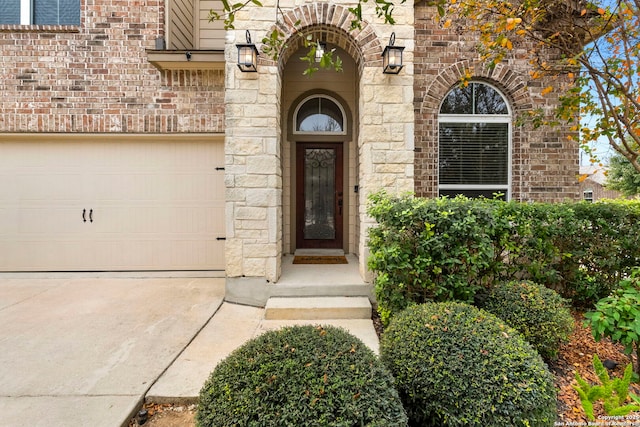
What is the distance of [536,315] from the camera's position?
8.50 ft

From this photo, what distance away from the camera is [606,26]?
11.8 ft

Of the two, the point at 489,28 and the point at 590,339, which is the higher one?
the point at 489,28

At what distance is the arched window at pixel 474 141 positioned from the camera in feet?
16.4

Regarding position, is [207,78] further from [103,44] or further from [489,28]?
[489,28]

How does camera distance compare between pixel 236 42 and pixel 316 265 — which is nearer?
pixel 236 42

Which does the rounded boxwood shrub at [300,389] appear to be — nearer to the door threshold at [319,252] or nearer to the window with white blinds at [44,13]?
the door threshold at [319,252]

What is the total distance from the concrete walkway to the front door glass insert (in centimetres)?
202

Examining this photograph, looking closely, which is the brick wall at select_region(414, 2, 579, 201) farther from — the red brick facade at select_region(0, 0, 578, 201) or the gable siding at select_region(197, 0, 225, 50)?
the gable siding at select_region(197, 0, 225, 50)

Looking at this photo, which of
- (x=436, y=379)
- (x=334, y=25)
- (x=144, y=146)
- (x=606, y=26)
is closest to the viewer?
(x=436, y=379)

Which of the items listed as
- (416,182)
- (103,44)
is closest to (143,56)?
(103,44)

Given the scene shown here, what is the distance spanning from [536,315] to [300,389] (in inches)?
87.6

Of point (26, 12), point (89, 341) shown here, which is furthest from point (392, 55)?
point (26, 12)

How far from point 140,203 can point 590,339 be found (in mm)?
6166

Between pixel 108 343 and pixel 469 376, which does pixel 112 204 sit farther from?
pixel 469 376
